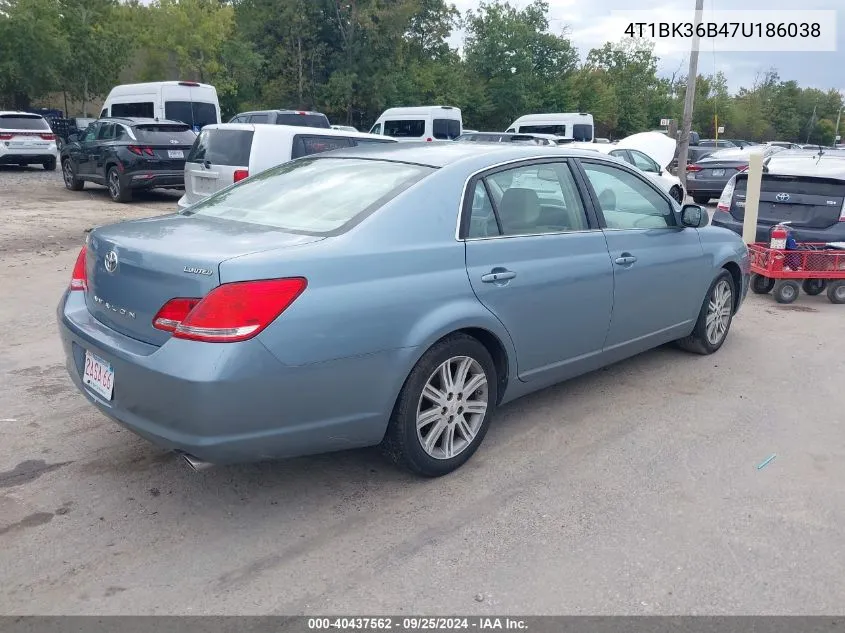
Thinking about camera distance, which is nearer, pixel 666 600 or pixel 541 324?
pixel 666 600

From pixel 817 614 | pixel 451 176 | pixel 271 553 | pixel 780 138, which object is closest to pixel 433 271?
pixel 451 176

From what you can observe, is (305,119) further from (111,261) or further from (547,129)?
(111,261)

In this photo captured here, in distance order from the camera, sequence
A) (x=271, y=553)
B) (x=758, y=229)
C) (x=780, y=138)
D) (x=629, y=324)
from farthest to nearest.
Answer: (x=780, y=138), (x=758, y=229), (x=629, y=324), (x=271, y=553)

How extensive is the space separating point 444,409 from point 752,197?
5975 millimetres

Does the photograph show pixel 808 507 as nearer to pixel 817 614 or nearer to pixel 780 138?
pixel 817 614

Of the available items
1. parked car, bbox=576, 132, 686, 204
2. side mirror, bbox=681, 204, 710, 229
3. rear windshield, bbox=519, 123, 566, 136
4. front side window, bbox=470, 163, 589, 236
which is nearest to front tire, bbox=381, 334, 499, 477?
front side window, bbox=470, 163, 589, 236

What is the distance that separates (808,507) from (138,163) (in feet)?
45.2

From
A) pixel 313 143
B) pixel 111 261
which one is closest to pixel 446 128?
pixel 313 143

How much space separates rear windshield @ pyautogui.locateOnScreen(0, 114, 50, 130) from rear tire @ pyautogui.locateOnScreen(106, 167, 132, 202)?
7.84 metres

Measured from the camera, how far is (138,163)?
14766 mm

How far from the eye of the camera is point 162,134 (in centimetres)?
1498

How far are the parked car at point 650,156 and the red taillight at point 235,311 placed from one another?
360 inches

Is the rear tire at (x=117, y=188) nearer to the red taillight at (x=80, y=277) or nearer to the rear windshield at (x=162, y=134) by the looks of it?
the rear windshield at (x=162, y=134)

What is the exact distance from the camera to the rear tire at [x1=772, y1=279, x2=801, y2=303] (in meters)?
7.98
